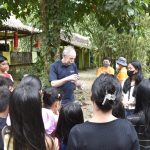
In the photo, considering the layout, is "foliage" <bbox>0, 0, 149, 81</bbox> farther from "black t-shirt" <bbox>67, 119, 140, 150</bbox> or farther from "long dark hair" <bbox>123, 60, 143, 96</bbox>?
"black t-shirt" <bbox>67, 119, 140, 150</bbox>

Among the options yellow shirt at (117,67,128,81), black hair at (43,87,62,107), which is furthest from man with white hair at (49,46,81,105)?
yellow shirt at (117,67,128,81)

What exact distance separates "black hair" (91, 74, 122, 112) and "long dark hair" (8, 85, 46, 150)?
0.42 m

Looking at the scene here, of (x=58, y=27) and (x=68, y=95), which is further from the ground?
(x=58, y=27)

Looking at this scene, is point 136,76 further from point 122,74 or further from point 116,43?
point 116,43

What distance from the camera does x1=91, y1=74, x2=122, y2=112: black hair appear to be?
8.98 ft

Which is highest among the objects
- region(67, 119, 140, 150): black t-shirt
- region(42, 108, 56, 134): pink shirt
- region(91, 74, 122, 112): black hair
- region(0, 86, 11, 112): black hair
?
region(91, 74, 122, 112): black hair

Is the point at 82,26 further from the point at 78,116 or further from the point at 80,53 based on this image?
the point at 80,53

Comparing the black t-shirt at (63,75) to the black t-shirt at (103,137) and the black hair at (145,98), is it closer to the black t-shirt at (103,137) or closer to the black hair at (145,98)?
the black hair at (145,98)

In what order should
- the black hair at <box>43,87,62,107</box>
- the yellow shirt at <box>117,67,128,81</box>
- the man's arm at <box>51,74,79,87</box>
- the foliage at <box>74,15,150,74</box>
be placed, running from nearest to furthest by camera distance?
the black hair at <box>43,87,62,107</box> < the man's arm at <box>51,74,79,87</box> < the yellow shirt at <box>117,67,128,81</box> < the foliage at <box>74,15,150,74</box>

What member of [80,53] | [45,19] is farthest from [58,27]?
[80,53]

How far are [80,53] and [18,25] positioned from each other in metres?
19.4

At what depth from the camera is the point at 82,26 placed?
58.9 ft

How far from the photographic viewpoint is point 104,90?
2.77 m

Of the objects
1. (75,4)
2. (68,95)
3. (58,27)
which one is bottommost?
(68,95)
